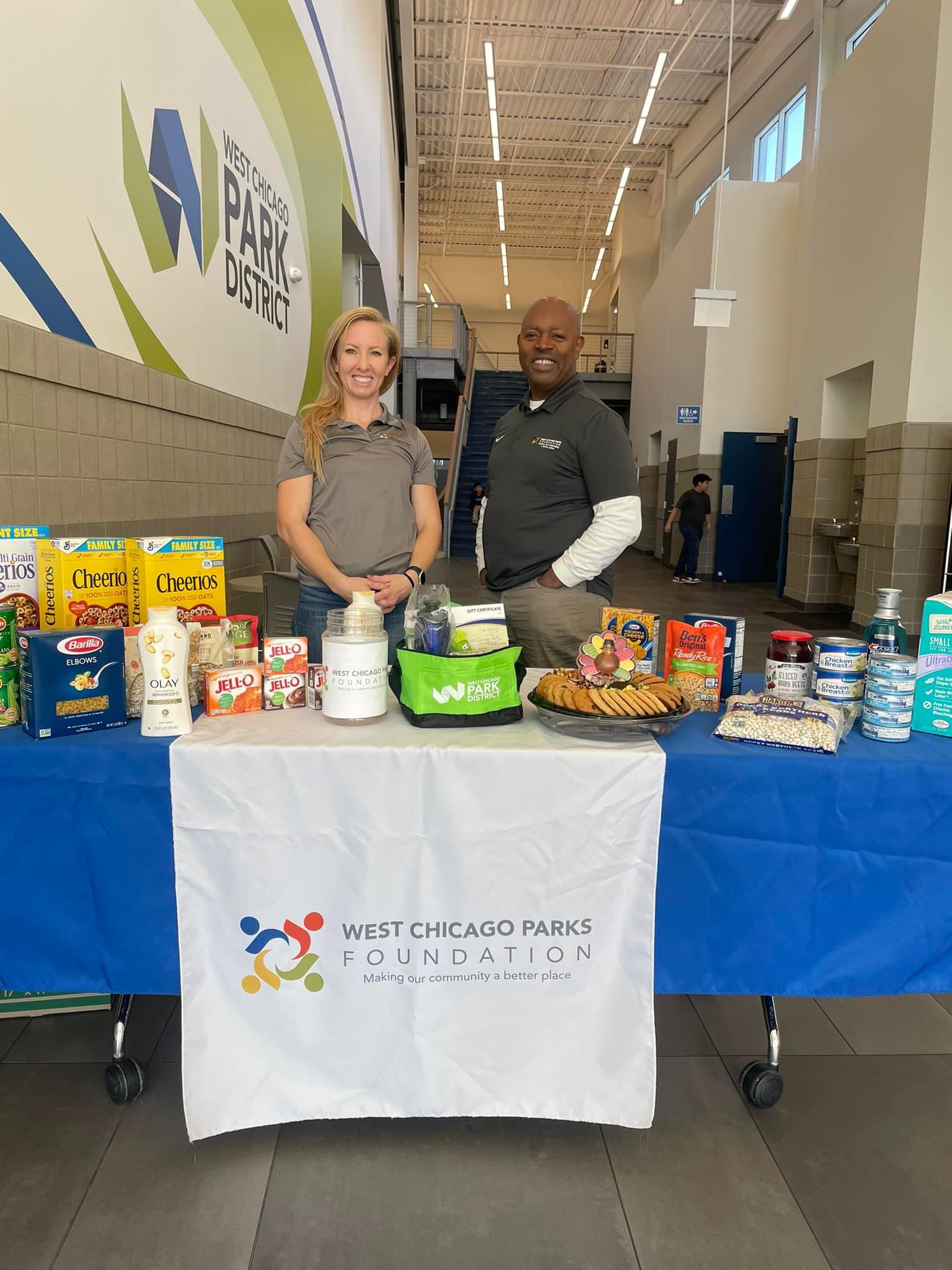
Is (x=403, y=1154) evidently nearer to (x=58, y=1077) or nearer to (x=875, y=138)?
(x=58, y=1077)

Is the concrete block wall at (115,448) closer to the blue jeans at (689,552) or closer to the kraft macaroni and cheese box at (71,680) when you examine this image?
the kraft macaroni and cheese box at (71,680)

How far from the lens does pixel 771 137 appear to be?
12242mm

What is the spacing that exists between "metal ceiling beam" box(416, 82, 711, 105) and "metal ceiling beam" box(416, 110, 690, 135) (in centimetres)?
64

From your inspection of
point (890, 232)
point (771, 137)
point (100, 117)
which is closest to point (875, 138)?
point (890, 232)

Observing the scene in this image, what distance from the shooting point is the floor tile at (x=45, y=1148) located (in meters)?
1.37

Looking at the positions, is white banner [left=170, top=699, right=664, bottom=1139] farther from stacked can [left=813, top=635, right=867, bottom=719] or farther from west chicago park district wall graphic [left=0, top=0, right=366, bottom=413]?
west chicago park district wall graphic [left=0, top=0, right=366, bottom=413]

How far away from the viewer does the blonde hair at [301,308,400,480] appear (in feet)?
6.85

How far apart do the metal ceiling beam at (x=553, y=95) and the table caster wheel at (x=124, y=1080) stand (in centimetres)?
1521

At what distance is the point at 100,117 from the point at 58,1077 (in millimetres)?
2808

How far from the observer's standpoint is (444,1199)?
4.80 feet

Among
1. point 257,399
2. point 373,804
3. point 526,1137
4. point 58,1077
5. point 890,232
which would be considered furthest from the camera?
point 890,232

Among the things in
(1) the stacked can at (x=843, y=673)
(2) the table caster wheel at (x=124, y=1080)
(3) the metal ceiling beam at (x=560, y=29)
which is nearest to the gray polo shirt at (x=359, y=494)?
(1) the stacked can at (x=843, y=673)

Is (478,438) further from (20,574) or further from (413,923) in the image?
(413,923)

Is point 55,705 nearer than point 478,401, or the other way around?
point 55,705
